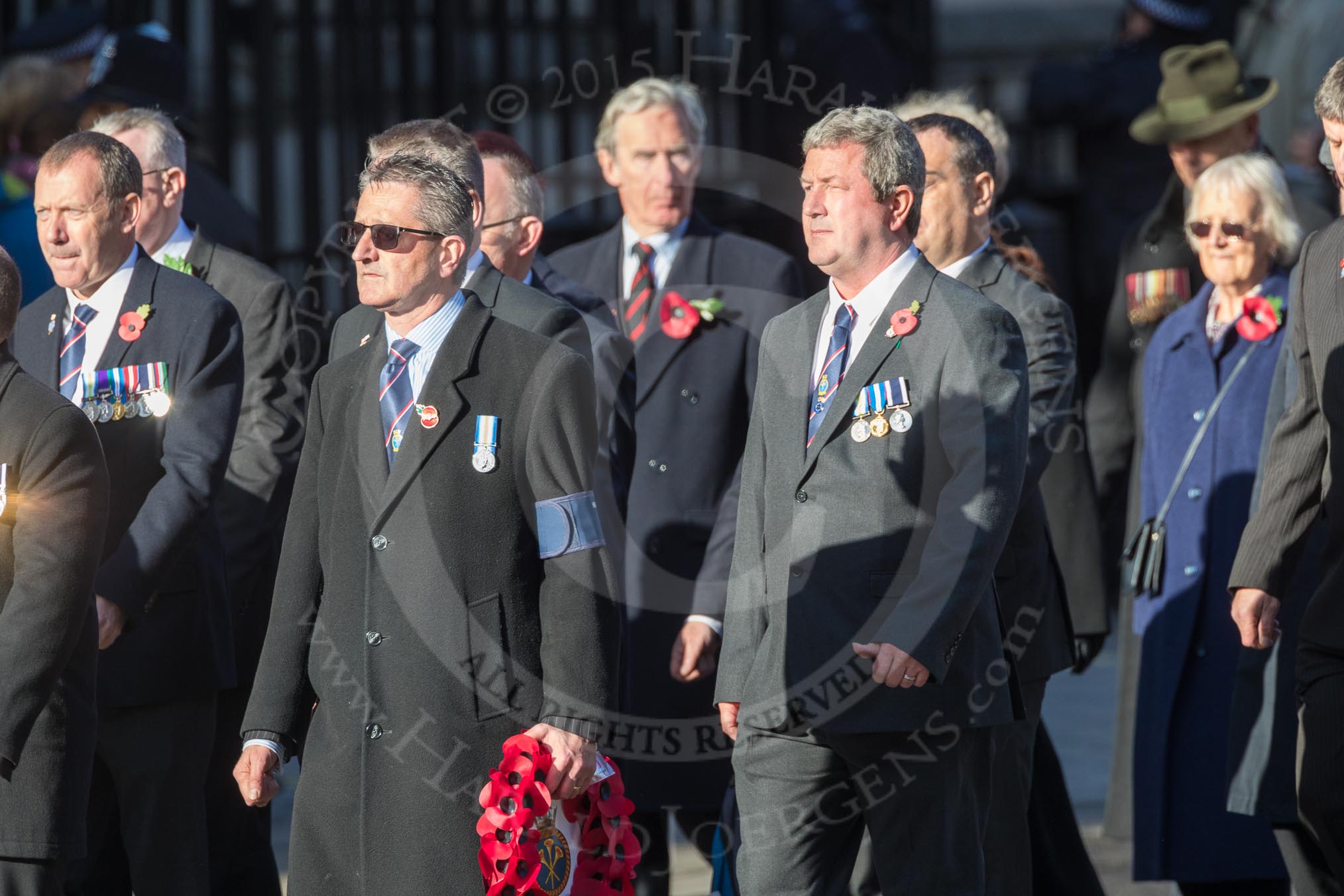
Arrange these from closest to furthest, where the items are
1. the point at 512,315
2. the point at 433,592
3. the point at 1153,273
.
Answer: the point at 433,592, the point at 512,315, the point at 1153,273

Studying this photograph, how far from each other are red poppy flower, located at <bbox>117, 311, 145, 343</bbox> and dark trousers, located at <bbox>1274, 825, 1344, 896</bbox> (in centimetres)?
294

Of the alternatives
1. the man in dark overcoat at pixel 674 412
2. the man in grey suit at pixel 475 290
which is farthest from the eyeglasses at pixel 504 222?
the man in dark overcoat at pixel 674 412

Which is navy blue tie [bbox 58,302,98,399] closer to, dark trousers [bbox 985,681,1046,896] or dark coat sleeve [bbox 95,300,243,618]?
dark coat sleeve [bbox 95,300,243,618]

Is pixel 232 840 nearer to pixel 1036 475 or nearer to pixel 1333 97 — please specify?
pixel 1036 475

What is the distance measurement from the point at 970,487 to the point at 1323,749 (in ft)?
3.16

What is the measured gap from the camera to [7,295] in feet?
13.9

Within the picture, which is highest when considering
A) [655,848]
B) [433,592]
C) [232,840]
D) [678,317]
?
[678,317]

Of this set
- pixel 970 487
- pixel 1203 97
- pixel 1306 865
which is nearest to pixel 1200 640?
pixel 1306 865

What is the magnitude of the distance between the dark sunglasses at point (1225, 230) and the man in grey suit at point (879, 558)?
1.66 metres

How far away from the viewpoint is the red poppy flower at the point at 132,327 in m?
4.89

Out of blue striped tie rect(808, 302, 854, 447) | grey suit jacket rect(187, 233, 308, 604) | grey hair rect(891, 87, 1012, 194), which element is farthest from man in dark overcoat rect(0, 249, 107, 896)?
grey hair rect(891, 87, 1012, 194)

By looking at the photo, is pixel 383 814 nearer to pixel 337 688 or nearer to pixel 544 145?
pixel 337 688

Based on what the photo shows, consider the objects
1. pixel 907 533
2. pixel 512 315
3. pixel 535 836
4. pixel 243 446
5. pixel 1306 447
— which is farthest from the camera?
pixel 243 446

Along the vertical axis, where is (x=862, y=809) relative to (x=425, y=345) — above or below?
below
